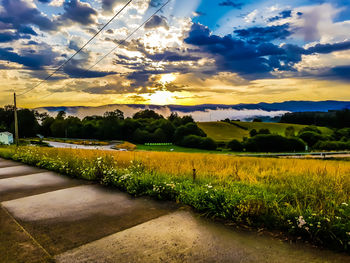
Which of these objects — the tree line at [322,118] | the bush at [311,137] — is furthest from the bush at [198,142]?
the tree line at [322,118]

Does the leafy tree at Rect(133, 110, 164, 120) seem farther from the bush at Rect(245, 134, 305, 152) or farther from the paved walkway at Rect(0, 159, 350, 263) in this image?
the paved walkway at Rect(0, 159, 350, 263)

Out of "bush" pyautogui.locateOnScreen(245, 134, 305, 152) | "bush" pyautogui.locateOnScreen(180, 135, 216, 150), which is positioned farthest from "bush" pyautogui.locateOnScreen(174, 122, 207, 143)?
"bush" pyautogui.locateOnScreen(245, 134, 305, 152)

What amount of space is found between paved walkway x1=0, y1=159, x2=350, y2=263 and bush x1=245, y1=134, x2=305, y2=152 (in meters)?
86.7

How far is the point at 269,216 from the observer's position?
3938mm

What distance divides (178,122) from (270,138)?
2193 inches

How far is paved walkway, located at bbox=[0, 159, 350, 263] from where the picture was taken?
123 inches

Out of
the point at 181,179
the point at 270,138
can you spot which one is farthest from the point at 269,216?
the point at 270,138

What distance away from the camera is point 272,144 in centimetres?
8744

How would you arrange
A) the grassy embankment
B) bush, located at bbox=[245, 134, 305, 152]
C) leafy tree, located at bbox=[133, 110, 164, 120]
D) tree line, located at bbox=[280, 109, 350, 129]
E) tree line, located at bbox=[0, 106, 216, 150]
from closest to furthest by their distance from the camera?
the grassy embankment, bush, located at bbox=[245, 134, 305, 152], tree line, located at bbox=[0, 106, 216, 150], tree line, located at bbox=[280, 109, 350, 129], leafy tree, located at bbox=[133, 110, 164, 120]

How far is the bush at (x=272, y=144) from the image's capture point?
86.8 m

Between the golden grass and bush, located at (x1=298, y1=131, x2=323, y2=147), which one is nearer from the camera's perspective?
the golden grass

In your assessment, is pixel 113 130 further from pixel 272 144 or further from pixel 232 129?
pixel 272 144

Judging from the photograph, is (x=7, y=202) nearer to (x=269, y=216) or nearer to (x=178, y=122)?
(x=269, y=216)

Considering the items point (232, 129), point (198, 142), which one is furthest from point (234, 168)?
point (232, 129)
